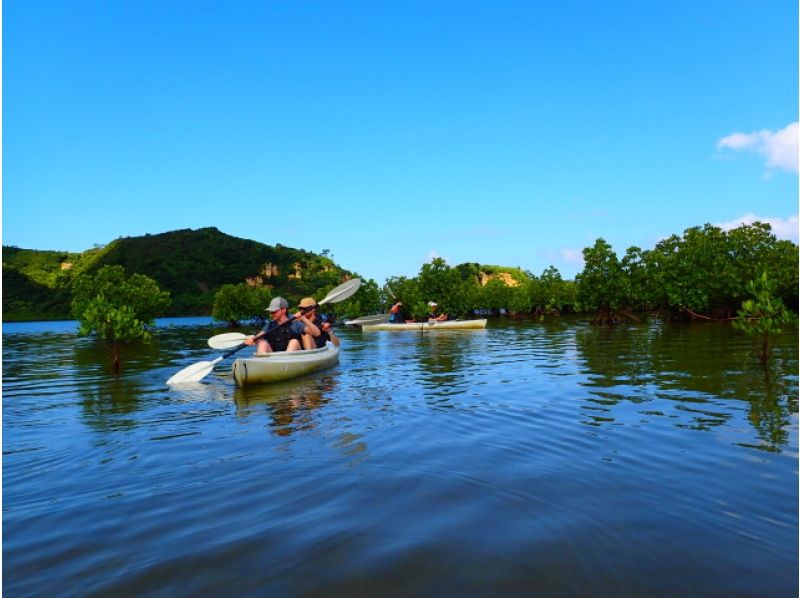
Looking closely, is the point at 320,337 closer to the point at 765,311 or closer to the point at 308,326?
the point at 308,326

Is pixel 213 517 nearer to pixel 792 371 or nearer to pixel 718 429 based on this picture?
pixel 718 429

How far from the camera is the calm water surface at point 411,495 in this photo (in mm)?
3688

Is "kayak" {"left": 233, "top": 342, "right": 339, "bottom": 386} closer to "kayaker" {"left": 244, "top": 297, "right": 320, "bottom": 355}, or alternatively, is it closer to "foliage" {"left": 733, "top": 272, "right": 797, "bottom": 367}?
"kayaker" {"left": 244, "top": 297, "right": 320, "bottom": 355}

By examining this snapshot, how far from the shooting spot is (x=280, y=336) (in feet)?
52.1

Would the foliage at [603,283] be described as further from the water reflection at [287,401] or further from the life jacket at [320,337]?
the water reflection at [287,401]

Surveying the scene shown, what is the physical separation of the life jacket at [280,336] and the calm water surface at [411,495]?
4.07 metres

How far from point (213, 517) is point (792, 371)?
15.4m

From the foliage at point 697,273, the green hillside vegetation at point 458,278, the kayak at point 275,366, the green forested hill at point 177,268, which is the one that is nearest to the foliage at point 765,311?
the green hillside vegetation at point 458,278

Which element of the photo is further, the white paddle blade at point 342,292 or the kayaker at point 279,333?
the white paddle blade at point 342,292

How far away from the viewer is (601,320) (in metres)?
52.3

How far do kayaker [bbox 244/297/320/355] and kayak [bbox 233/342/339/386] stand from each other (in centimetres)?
63

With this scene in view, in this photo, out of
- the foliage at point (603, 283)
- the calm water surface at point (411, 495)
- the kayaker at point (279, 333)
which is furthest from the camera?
the foliage at point (603, 283)

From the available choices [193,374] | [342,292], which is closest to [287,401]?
[193,374]

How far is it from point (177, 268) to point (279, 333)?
160 meters
